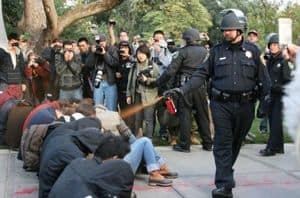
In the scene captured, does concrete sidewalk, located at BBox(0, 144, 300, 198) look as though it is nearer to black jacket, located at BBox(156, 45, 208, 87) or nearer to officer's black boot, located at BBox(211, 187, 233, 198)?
officer's black boot, located at BBox(211, 187, 233, 198)

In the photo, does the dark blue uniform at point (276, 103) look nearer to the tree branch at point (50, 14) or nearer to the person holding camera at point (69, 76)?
the person holding camera at point (69, 76)

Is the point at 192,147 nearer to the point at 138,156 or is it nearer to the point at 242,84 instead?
the point at 138,156

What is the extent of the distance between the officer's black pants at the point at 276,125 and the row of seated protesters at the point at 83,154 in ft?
6.73

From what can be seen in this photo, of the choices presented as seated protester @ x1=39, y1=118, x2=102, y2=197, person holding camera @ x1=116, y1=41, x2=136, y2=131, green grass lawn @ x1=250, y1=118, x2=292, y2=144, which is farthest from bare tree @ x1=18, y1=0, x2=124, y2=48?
seated protester @ x1=39, y1=118, x2=102, y2=197

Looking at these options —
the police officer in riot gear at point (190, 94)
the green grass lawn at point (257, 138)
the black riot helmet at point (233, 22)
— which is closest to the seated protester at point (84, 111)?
the black riot helmet at point (233, 22)

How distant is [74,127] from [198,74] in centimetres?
148

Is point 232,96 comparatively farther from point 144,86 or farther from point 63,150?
point 144,86

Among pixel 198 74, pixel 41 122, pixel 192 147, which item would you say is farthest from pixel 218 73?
pixel 192 147

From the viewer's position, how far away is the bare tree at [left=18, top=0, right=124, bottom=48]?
1365cm

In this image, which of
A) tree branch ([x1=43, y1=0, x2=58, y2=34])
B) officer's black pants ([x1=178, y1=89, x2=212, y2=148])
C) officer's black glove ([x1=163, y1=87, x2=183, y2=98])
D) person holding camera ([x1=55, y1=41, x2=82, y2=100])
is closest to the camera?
officer's black glove ([x1=163, y1=87, x2=183, y2=98])

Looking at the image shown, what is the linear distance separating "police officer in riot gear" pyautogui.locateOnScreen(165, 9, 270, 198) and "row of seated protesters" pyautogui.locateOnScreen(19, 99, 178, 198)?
872 millimetres

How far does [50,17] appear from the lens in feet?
44.8

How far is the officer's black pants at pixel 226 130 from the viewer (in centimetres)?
568

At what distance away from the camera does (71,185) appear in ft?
12.8
